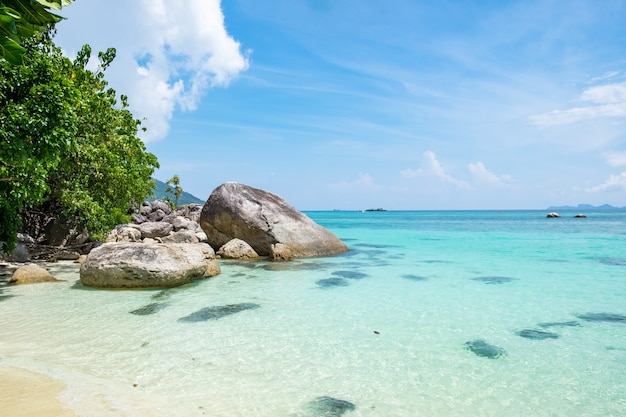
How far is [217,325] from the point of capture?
6.95 meters

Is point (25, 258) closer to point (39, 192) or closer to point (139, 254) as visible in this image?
point (139, 254)

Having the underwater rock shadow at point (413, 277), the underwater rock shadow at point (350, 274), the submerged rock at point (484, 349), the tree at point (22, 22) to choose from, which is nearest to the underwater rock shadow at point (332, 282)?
the underwater rock shadow at point (350, 274)

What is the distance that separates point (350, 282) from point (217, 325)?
16.9ft

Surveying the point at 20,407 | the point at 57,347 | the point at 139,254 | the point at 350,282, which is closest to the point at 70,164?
the point at 139,254

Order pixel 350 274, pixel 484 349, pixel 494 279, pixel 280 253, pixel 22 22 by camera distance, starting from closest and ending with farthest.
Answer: pixel 22 22 < pixel 484 349 < pixel 494 279 < pixel 350 274 < pixel 280 253

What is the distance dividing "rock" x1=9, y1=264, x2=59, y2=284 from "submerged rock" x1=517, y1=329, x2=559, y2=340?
1115cm

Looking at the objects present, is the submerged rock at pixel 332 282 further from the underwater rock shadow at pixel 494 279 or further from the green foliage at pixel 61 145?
the green foliage at pixel 61 145

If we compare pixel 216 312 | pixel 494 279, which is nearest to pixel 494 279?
pixel 494 279

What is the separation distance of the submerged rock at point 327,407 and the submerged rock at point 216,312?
3587mm

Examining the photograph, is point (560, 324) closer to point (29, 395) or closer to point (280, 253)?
point (29, 395)

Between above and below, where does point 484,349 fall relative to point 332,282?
below

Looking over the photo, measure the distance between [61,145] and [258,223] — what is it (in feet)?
31.6

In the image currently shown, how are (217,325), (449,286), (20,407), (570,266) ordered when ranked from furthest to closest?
(570,266) < (449,286) < (217,325) < (20,407)

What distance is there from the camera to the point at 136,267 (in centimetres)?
973
